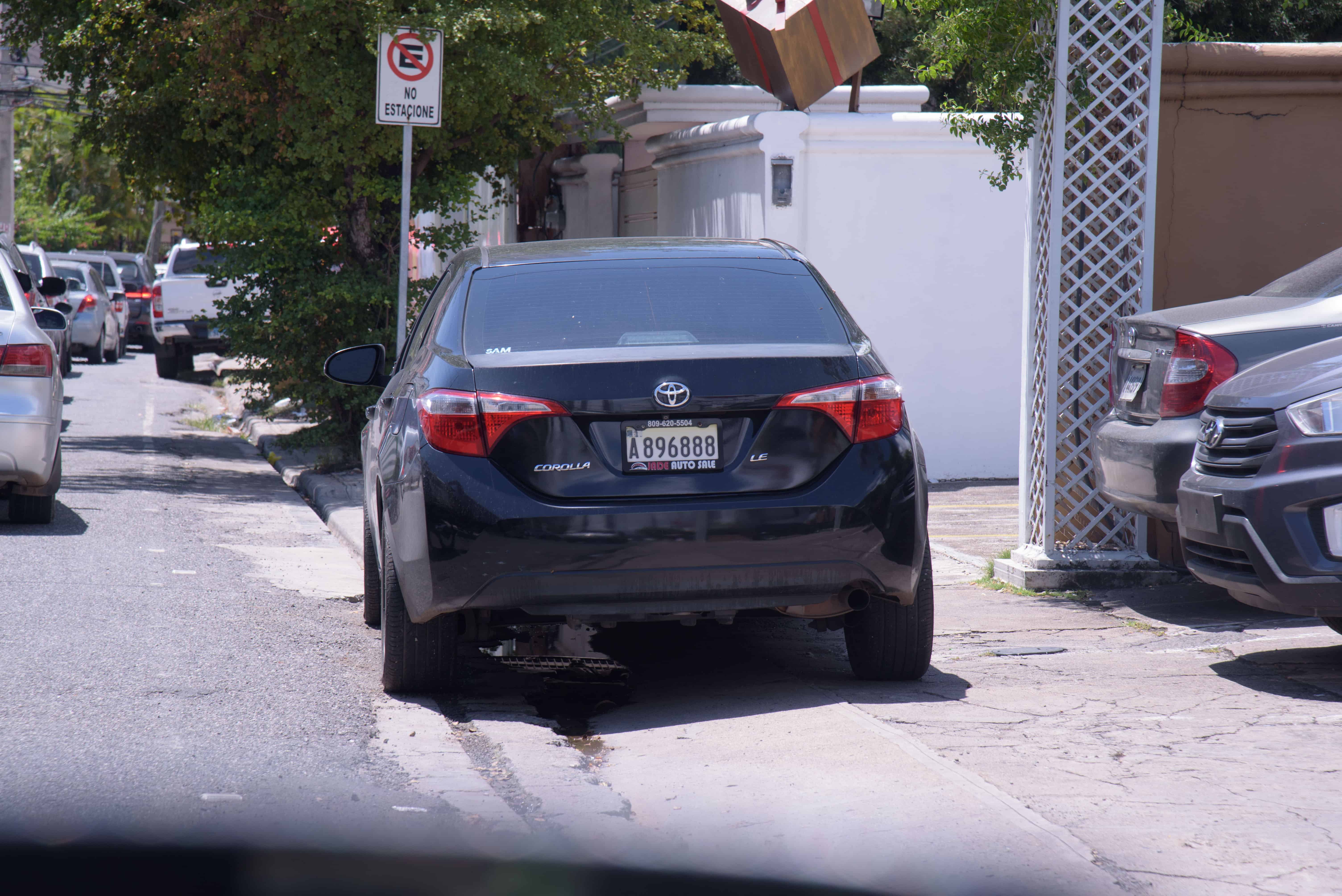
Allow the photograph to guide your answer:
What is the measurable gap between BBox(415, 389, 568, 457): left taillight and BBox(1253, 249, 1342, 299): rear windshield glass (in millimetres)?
3235

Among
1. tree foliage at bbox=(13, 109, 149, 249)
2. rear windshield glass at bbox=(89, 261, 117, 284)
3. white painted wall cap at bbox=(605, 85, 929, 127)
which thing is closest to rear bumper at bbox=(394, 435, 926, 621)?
white painted wall cap at bbox=(605, 85, 929, 127)

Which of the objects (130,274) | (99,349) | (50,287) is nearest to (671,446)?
(50,287)

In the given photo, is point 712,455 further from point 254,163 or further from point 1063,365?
point 254,163

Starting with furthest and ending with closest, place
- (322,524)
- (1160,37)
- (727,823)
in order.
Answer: (322,524)
(1160,37)
(727,823)

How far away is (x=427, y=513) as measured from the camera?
4.95 metres

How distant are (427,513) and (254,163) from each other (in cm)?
785

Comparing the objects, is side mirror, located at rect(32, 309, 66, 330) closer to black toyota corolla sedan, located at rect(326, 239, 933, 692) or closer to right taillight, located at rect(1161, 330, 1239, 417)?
black toyota corolla sedan, located at rect(326, 239, 933, 692)

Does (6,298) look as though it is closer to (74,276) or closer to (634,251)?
(634,251)

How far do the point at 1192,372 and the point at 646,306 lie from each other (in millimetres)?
2246

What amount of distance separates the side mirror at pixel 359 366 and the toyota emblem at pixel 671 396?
2151 millimetres

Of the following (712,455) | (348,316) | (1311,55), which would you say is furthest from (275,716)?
(348,316)

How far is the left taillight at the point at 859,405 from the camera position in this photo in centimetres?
498

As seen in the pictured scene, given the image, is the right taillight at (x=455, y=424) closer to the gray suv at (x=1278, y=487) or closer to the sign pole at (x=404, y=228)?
the gray suv at (x=1278, y=487)

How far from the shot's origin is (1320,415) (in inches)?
201
